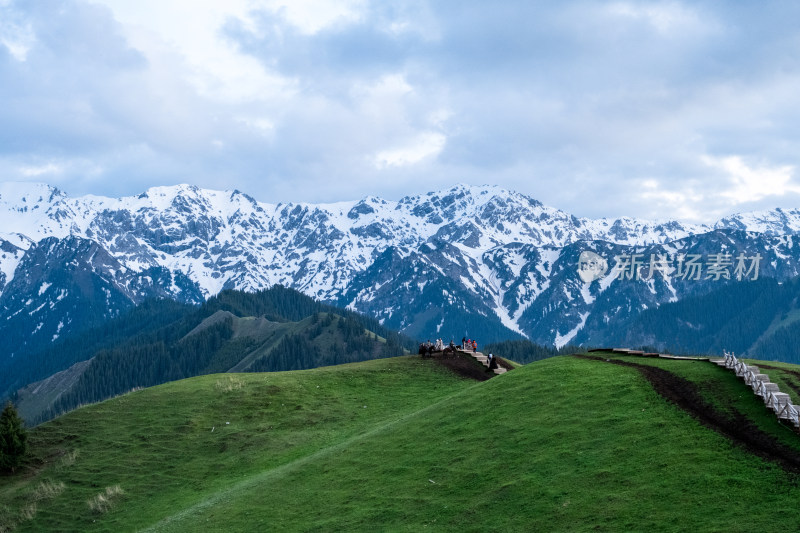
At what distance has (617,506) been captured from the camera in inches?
1389

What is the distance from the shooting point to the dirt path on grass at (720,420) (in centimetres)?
A: 3712

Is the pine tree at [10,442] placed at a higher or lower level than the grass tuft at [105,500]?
higher

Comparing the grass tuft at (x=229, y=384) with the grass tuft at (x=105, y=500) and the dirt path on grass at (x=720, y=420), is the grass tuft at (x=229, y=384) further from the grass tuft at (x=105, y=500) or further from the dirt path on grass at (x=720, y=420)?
the dirt path on grass at (x=720, y=420)

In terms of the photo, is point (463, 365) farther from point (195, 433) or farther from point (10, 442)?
point (10, 442)

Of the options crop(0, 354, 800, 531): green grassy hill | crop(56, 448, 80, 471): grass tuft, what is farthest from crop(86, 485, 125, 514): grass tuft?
crop(56, 448, 80, 471): grass tuft

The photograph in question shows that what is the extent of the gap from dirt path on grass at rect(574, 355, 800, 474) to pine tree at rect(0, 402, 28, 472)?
5321 cm

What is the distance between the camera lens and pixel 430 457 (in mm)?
49375

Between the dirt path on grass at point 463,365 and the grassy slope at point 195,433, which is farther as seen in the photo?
the dirt path on grass at point 463,365

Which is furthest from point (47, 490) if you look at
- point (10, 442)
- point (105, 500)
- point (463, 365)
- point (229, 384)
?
point (463, 365)

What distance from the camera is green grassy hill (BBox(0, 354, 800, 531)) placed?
3622cm

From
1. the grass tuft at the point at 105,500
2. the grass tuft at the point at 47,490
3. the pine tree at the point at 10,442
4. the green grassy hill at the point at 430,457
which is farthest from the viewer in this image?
the pine tree at the point at 10,442

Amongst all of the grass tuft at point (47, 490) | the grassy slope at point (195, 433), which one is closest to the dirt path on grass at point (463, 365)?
the grassy slope at point (195, 433)

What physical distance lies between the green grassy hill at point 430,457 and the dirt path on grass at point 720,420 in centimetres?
16

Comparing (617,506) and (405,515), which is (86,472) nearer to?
(405,515)
